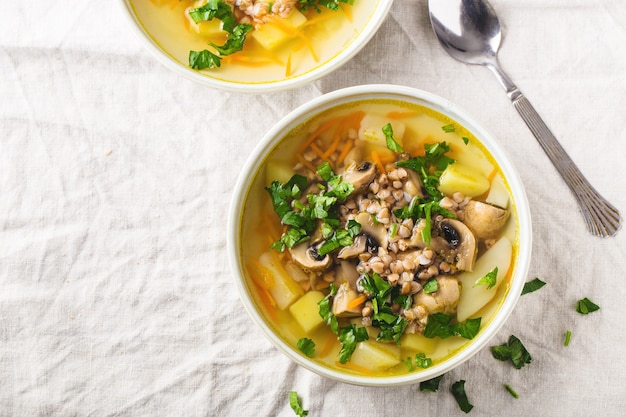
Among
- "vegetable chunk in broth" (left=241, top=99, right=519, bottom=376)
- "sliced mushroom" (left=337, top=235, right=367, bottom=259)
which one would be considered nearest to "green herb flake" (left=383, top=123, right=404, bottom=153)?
"vegetable chunk in broth" (left=241, top=99, right=519, bottom=376)

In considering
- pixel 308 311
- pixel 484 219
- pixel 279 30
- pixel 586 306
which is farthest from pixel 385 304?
pixel 279 30

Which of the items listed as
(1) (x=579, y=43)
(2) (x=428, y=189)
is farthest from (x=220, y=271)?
(1) (x=579, y=43)

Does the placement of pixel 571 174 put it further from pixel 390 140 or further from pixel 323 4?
pixel 323 4

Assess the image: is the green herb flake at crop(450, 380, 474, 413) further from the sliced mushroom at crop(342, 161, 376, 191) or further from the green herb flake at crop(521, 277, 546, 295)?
the sliced mushroom at crop(342, 161, 376, 191)

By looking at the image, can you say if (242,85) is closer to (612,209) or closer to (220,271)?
(220,271)

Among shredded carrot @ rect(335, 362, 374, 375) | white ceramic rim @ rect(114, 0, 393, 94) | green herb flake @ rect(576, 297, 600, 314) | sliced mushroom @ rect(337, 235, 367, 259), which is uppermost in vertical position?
white ceramic rim @ rect(114, 0, 393, 94)

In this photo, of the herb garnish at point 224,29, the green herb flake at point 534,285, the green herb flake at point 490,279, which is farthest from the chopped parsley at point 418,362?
the herb garnish at point 224,29

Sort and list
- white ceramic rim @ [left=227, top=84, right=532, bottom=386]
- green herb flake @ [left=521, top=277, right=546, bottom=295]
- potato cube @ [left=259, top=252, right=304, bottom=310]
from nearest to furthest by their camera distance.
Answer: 1. white ceramic rim @ [left=227, top=84, right=532, bottom=386]
2. potato cube @ [left=259, top=252, right=304, bottom=310]
3. green herb flake @ [left=521, top=277, right=546, bottom=295]
